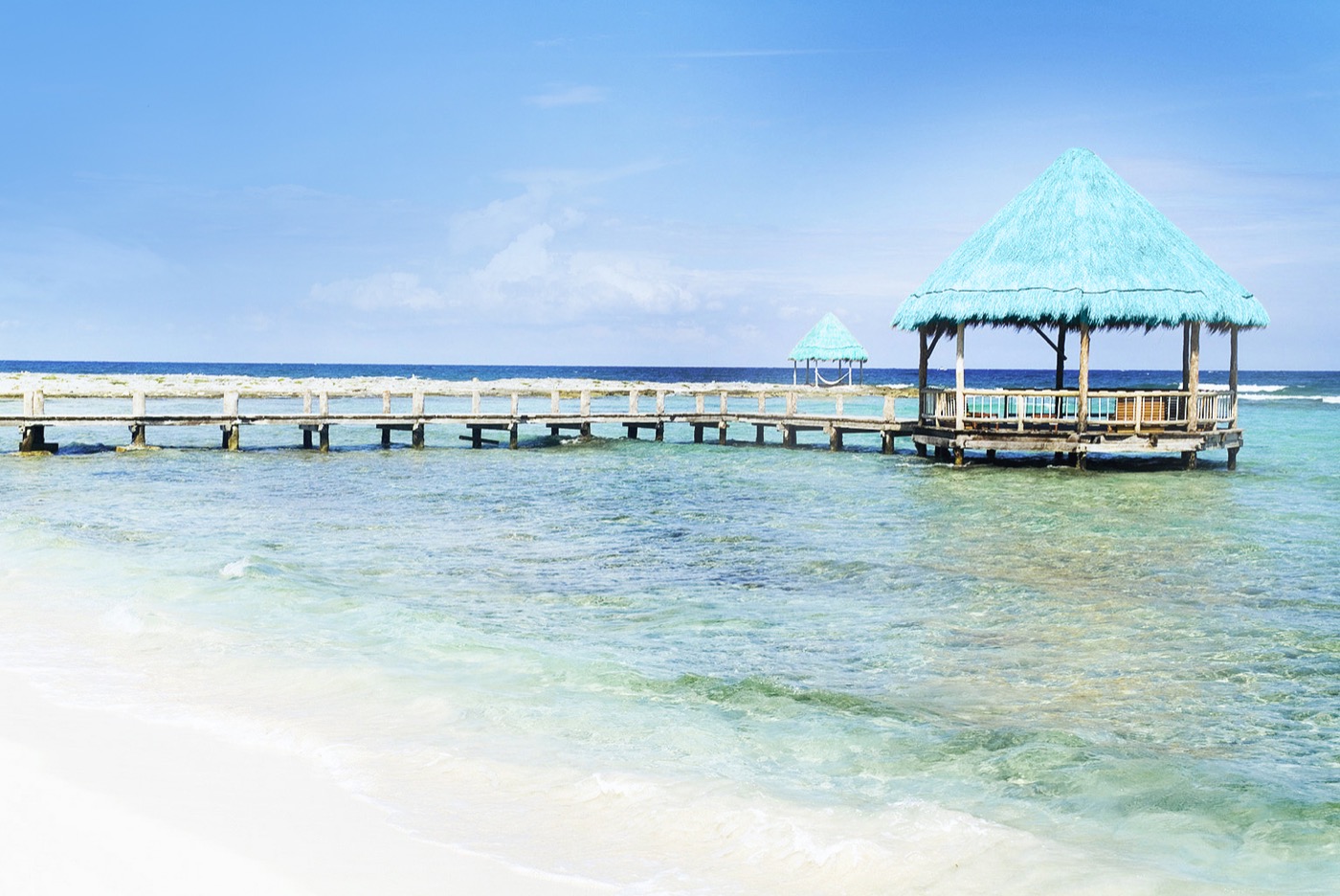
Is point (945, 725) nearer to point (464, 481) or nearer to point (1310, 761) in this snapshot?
point (1310, 761)

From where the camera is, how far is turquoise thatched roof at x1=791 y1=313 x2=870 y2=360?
44.8 metres

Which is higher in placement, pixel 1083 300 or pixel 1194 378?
pixel 1083 300

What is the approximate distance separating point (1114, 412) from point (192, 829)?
2087 centimetres

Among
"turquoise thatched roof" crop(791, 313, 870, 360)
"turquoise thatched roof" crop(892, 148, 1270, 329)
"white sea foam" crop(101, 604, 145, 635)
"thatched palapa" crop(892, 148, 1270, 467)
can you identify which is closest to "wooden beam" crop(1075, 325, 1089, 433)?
"thatched palapa" crop(892, 148, 1270, 467)

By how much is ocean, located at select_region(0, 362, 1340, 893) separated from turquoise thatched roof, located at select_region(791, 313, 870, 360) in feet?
89.9

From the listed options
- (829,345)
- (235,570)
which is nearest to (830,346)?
(829,345)

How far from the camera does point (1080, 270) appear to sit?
70.8 ft

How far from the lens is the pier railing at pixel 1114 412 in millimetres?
22188

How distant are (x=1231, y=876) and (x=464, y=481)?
1792 cm

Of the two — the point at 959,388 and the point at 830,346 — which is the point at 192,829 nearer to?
the point at 959,388

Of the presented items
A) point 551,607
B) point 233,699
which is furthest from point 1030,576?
point 233,699

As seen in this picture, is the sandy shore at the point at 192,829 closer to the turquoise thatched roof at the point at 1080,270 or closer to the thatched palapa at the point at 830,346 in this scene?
the turquoise thatched roof at the point at 1080,270

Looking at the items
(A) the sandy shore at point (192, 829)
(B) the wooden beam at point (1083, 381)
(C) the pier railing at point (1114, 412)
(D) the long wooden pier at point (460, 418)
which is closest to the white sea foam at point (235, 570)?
(A) the sandy shore at point (192, 829)

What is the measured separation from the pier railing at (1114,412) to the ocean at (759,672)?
15.4 feet
